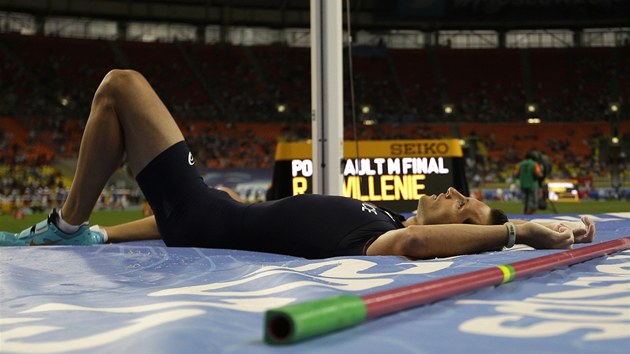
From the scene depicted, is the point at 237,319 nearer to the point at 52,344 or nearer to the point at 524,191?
the point at 52,344

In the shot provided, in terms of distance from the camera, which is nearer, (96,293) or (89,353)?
(89,353)

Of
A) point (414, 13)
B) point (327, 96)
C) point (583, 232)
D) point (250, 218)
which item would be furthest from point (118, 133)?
point (414, 13)

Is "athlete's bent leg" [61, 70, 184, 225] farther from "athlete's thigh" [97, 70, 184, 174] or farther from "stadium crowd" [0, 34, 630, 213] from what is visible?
"stadium crowd" [0, 34, 630, 213]

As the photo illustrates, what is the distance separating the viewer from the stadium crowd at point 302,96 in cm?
2139

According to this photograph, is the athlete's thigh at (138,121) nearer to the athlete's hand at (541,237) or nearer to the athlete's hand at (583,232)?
the athlete's hand at (541,237)

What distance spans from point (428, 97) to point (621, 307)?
2405 cm

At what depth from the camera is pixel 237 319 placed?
1.19 meters

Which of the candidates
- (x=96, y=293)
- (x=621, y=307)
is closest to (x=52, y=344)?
(x=96, y=293)

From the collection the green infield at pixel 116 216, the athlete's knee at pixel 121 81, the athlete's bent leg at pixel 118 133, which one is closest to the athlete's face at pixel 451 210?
the athlete's bent leg at pixel 118 133

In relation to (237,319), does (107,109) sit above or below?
above

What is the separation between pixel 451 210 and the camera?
2.42 meters

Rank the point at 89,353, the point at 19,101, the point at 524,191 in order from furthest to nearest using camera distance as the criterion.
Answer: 1. the point at 19,101
2. the point at 524,191
3. the point at 89,353

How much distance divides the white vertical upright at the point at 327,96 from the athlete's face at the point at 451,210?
1.99 meters

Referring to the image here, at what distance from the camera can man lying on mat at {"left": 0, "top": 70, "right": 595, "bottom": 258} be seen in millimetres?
2293
